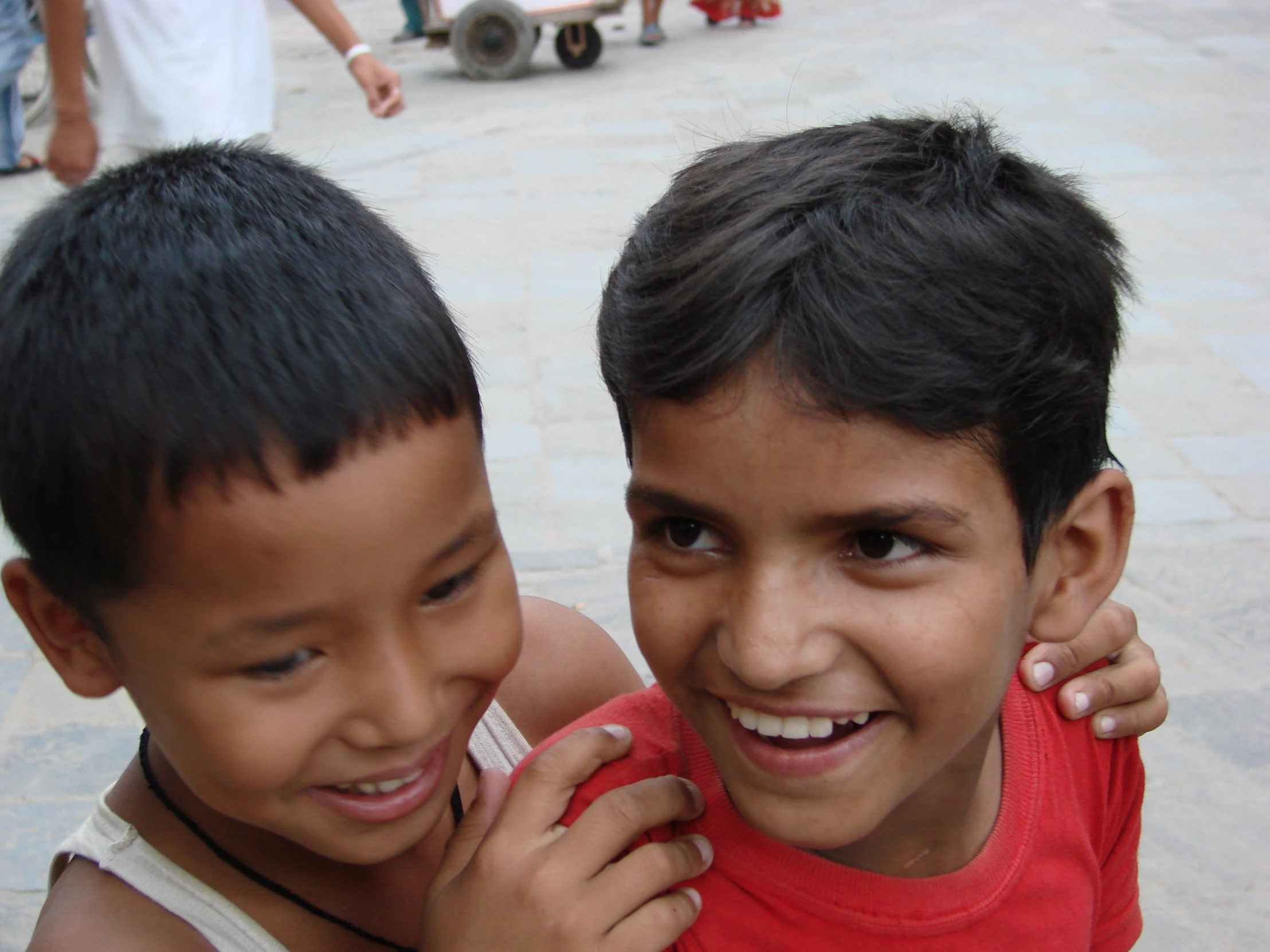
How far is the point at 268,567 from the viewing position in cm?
115

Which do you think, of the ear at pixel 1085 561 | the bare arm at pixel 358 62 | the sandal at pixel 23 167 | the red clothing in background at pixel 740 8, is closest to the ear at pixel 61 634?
the ear at pixel 1085 561

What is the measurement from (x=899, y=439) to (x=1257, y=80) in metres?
7.61

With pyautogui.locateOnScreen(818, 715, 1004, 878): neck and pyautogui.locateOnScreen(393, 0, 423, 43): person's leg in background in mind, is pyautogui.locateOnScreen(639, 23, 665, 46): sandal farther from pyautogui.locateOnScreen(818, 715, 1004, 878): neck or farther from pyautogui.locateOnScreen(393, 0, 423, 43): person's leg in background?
pyautogui.locateOnScreen(818, 715, 1004, 878): neck

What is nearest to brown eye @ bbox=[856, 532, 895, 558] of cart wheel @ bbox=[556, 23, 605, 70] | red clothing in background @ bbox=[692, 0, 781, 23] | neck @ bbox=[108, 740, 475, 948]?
neck @ bbox=[108, 740, 475, 948]

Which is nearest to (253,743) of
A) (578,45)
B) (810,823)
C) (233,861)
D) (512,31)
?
(233,861)

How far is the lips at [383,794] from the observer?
4.23ft

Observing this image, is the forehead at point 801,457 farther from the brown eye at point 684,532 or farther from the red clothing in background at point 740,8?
the red clothing in background at point 740,8

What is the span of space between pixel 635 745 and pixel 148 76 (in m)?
2.44

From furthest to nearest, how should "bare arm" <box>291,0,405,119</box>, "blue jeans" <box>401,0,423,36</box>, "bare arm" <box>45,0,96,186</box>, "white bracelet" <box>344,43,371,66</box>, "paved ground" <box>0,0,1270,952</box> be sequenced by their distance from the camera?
"blue jeans" <box>401,0,423,36</box> < "white bracelet" <box>344,43,371,66</box> < "bare arm" <box>291,0,405,119</box> < "bare arm" <box>45,0,96,186</box> < "paved ground" <box>0,0,1270,952</box>

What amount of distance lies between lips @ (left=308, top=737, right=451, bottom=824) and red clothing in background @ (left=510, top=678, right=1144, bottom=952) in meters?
0.15

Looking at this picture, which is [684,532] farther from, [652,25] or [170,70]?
[652,25]

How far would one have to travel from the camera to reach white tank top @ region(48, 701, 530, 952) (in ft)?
4.57

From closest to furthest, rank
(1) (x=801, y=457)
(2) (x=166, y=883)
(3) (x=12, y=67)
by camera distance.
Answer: (1) (x=801, y=457) → (2) (x=166, y=883) → (3) (x=12, y=67)

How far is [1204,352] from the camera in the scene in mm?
4262
